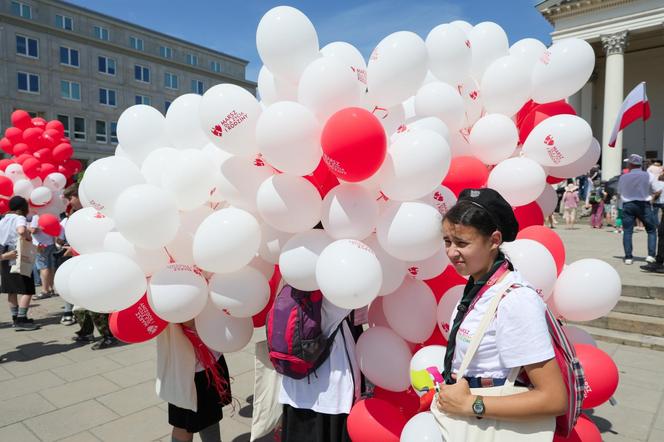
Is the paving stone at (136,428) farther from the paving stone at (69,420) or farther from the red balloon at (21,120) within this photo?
the red balloon at (21,120)

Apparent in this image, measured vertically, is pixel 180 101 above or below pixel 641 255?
above

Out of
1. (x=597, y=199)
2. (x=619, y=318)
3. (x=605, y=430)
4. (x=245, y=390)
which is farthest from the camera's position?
(x=597, y=199)

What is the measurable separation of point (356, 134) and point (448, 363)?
980 millimetres

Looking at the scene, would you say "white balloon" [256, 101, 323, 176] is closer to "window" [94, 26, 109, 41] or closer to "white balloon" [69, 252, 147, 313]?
"white balloon" [69, 252, 147, 313]

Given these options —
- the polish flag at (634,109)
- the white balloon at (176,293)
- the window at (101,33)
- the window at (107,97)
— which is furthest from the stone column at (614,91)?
the window at (101,33)

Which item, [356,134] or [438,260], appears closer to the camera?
[356,134]

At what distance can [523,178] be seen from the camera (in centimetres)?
247

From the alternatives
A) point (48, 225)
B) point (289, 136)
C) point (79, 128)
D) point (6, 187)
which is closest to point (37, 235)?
point (48, 225)

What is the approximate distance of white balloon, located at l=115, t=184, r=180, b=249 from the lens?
87.5 inches

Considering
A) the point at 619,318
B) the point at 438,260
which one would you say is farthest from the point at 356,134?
the point at 619,318

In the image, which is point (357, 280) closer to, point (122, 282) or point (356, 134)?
point (356, 134)

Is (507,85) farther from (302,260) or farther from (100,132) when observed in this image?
(100,132)

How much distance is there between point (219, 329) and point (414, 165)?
1408mm

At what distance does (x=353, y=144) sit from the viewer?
1.92m
